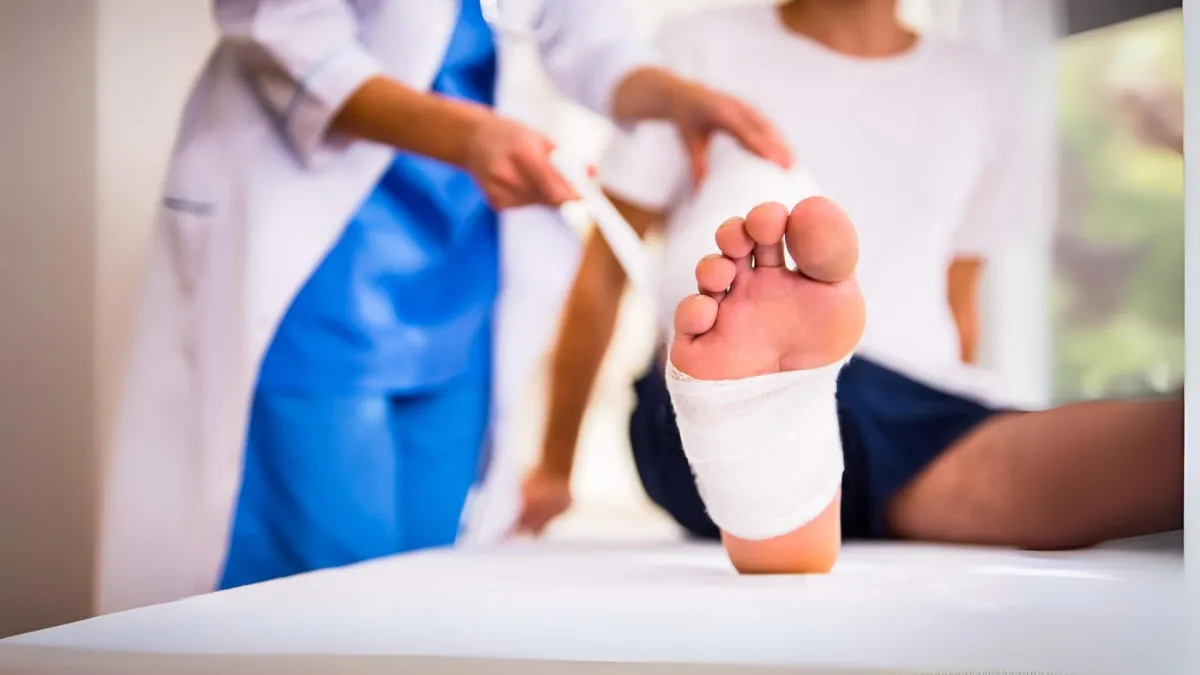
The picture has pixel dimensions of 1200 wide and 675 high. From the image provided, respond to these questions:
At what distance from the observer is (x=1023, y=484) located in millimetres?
1194

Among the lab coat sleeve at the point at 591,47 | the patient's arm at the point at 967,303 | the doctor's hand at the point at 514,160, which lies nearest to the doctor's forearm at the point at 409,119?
the doctor's hand at the point at 514,160

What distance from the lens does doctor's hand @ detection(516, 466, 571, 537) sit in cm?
130

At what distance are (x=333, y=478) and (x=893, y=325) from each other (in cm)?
67

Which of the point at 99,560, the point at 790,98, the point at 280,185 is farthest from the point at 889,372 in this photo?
the point at 99,560

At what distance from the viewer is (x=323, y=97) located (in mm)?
1180

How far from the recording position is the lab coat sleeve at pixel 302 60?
1.17m

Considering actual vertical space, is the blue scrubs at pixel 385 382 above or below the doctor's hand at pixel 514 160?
below

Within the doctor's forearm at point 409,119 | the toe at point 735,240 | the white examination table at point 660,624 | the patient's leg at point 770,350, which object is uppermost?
the doctor's forearm at point 409,119

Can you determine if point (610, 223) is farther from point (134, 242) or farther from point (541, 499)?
point (134, 242)

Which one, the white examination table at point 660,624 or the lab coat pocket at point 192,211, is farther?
the lab coat pocket at point 192,211

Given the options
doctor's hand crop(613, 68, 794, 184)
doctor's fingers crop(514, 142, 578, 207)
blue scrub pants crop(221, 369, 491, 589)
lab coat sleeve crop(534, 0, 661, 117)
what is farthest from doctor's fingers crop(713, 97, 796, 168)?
blue scrub pants crop(221, 369, 491, 589)

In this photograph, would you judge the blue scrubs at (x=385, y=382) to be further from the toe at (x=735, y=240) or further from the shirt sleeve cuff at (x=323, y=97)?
the toe at (x=735, y=240)

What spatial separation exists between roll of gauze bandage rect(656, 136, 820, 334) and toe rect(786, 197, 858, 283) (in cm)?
35

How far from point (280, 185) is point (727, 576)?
0.64 m
